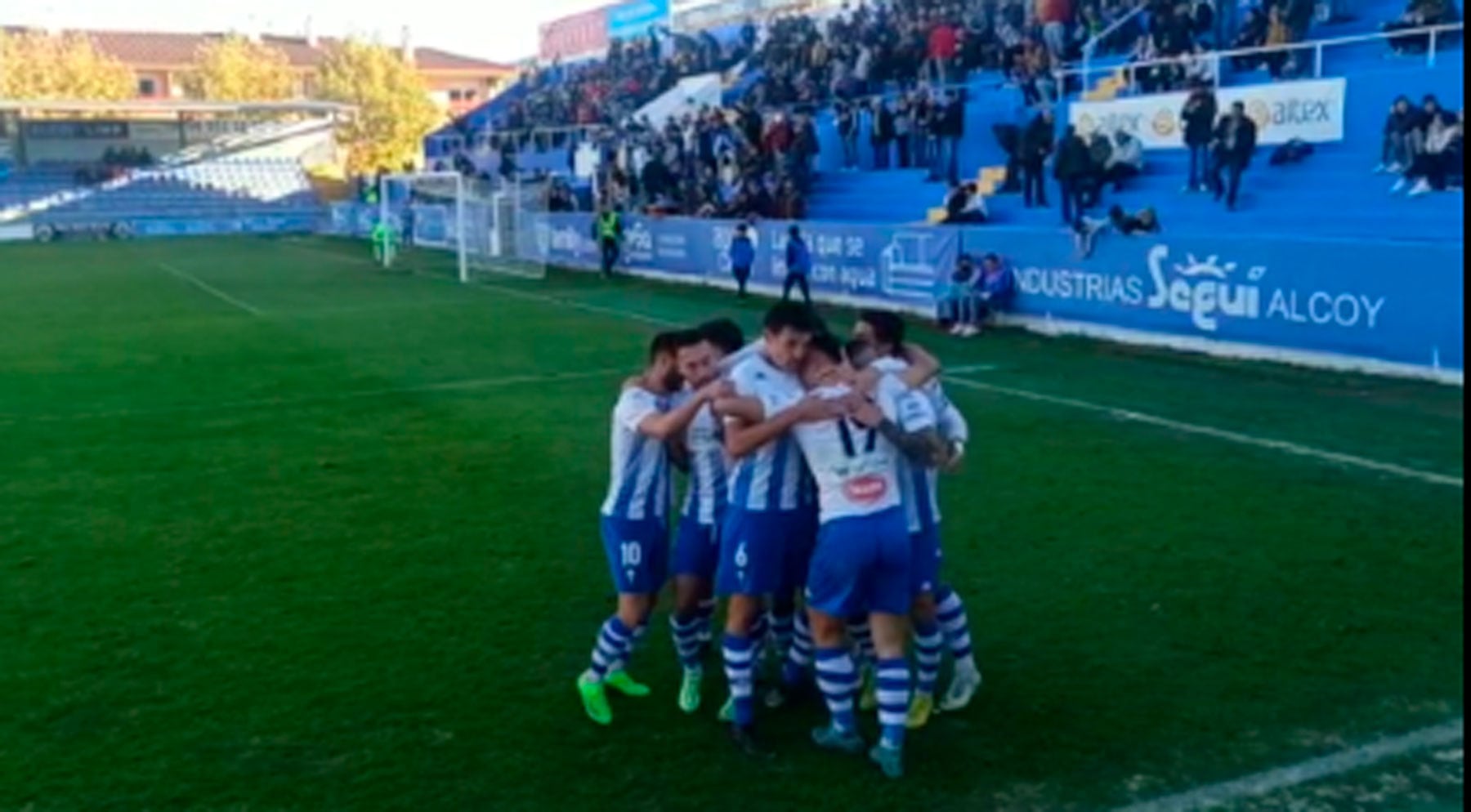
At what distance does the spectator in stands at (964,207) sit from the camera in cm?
2341

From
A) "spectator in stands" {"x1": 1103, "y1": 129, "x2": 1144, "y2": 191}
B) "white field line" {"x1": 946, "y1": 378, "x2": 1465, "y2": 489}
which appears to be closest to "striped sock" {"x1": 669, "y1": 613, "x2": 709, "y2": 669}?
"white field line" {"x1": 946, "y1": 378, "x2": 1465, "y2": 489}

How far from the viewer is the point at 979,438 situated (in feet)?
Answer: 39.2

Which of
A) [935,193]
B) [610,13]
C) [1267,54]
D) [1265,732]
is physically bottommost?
[1265,732]

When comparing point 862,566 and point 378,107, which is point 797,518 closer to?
point 862,566

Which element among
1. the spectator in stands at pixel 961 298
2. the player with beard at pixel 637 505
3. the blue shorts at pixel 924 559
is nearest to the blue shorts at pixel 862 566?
the blue shorts at pixel 924 559

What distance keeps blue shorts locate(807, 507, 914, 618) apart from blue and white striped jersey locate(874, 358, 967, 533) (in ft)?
0.67

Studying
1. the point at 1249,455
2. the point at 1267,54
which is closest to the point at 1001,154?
the point at 1267,54

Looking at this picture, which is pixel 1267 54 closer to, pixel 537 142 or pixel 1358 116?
pixel 1358 116

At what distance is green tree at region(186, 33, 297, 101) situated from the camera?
85.8 meters

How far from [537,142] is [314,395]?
114ft

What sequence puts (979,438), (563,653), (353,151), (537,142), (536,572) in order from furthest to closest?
(353,151) → (537,142) → (979,438) → (536,572) → (563,653)

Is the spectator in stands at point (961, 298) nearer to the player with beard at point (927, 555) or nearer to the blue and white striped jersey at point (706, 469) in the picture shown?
the player with beard at point (927, 555)

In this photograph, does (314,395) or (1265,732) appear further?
(314,395)

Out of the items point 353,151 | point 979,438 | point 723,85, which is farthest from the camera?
point 353,151
